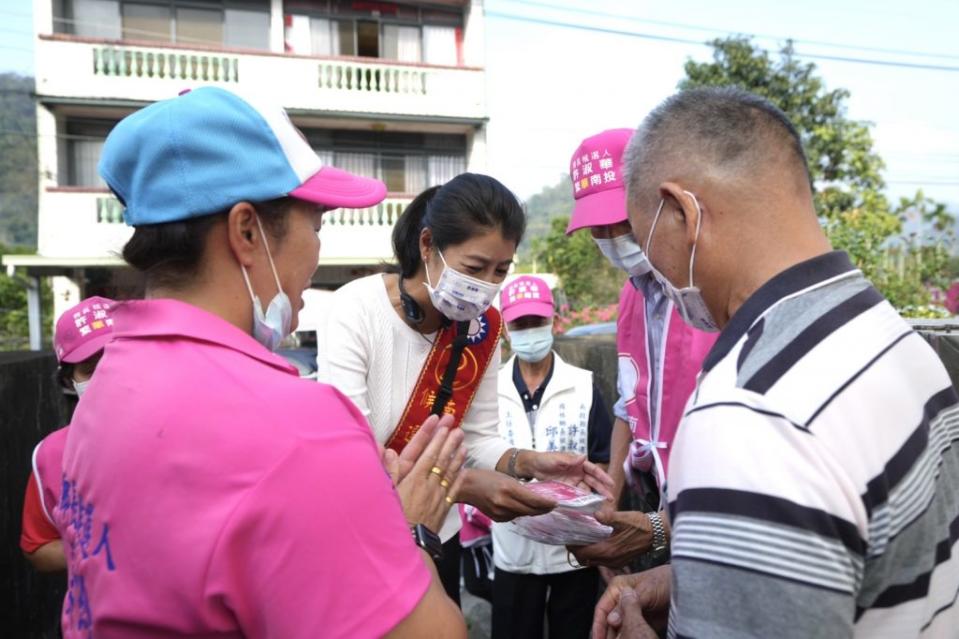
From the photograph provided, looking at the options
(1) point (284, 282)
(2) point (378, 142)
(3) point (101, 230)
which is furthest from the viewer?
(2) point (378, 142)

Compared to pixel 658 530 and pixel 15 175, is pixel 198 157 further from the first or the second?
pixel 15 175

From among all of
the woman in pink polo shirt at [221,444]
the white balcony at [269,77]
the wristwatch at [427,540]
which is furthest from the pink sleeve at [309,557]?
the white balcony at [269,77]

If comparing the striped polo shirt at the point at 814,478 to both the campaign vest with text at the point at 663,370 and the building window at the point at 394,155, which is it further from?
the building window at the point at 394,155

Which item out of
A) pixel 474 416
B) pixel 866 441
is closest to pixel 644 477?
pixel 474 416

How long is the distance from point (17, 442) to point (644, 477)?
291 cm

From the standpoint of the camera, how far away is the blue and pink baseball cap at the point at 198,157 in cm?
124

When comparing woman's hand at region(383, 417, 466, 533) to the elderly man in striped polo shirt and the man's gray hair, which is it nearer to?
the elderly man in striped polo shirt

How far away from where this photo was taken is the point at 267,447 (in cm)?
106

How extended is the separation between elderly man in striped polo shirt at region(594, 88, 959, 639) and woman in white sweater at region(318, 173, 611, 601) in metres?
1.28

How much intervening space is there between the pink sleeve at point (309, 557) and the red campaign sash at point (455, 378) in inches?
60.3

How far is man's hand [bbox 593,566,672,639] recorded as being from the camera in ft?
6.15

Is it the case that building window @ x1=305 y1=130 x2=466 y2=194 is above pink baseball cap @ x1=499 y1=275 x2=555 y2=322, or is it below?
above

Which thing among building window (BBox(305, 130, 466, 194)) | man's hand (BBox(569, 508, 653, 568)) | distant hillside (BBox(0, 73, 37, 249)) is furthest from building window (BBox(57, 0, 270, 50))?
man's hand (BBox(569, 508, 653, 568))

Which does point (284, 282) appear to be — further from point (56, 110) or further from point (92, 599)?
point (56, 110)
